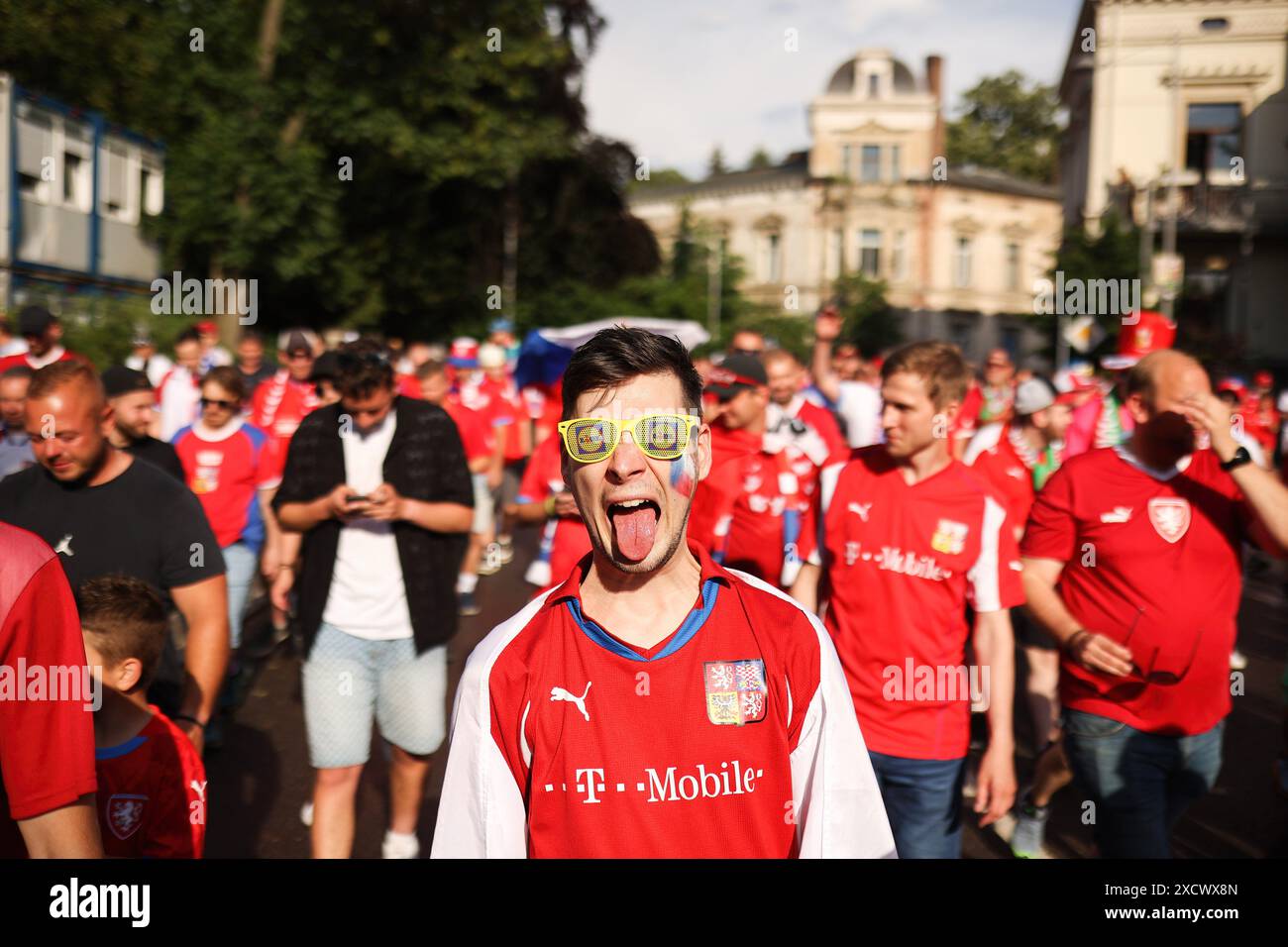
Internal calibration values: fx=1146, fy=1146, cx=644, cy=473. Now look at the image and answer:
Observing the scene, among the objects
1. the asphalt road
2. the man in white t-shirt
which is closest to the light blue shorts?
the asphalt road

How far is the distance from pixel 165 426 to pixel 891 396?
24.4 feet

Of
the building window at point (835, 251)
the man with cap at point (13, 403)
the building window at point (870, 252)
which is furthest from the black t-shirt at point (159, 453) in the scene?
the building window at point (870, 252)

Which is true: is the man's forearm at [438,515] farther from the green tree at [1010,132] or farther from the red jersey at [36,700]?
the green tree at [1010,132]

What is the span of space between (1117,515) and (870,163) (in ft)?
177

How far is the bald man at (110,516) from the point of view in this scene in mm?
3449

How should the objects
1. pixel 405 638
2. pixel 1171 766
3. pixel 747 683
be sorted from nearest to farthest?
pixel 747 683, pixel 1171 766, pixel 405 638

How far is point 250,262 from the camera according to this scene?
26.8m

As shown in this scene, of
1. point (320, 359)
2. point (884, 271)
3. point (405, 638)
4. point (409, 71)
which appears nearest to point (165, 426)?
point (320, 359)

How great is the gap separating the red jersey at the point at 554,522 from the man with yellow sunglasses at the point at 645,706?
2349mm

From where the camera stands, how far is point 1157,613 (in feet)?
12.4

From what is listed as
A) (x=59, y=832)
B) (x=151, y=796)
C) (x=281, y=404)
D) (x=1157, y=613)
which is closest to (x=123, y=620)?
(x=151, y=796)
